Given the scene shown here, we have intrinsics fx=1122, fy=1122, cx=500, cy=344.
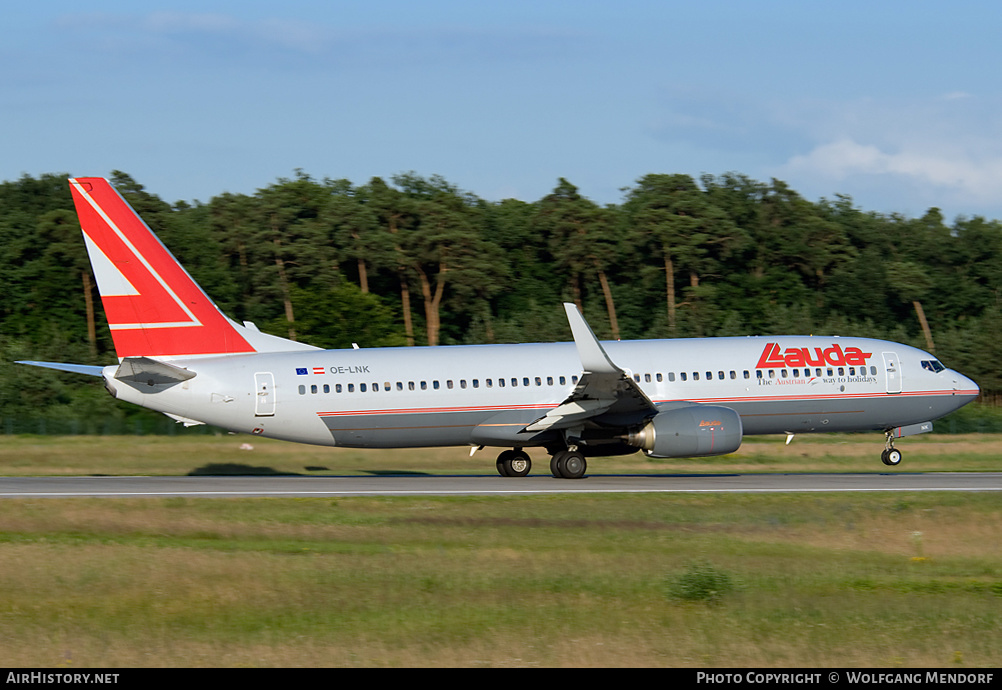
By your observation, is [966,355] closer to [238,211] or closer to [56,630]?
[238,211]

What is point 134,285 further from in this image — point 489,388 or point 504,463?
point 504,463

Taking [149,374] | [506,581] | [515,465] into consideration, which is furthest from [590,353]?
[506,581]

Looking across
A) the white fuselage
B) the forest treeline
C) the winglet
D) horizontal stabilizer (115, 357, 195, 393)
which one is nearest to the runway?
the white fuselage

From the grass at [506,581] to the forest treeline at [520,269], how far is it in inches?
1566

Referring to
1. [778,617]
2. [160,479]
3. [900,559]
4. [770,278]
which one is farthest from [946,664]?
[770,278]

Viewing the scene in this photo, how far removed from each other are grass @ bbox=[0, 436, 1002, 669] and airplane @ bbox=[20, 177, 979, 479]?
4.57m

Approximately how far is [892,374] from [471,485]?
514 inches

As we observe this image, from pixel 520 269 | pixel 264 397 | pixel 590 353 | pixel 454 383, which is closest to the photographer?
pixel 590 353

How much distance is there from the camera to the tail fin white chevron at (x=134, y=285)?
29406 millimetres

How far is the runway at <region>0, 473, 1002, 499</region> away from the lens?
26938mm

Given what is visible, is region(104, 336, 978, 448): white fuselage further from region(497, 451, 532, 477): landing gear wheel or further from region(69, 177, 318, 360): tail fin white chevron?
region(497, 451, 532, 477): landing gear wheel

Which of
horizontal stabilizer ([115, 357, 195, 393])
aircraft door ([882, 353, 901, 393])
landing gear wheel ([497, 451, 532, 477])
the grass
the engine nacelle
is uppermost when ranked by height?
horizontal stabilizer ([115, 357, 195, 393])

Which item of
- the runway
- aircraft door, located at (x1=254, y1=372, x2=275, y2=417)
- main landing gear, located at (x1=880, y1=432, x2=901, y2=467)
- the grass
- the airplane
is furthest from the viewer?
main landing gear, located at (x1=880, y1=432, x2=901, y2=467)

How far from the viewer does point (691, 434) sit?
92.8 ft
